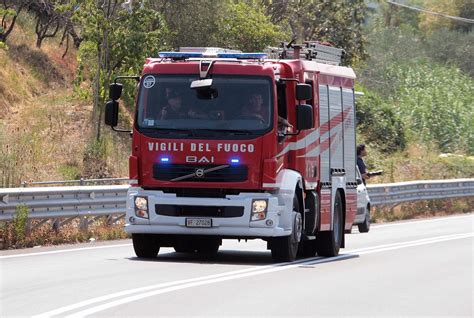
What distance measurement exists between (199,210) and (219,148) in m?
0.89

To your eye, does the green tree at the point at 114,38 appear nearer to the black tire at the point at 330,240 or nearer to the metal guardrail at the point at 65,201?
the metal guardrail at the point at 65,201

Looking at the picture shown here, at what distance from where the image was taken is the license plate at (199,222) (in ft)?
55.7

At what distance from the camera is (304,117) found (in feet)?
56.1

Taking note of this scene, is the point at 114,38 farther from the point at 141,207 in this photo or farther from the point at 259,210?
the point at 259,210

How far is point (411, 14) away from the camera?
11588 cm

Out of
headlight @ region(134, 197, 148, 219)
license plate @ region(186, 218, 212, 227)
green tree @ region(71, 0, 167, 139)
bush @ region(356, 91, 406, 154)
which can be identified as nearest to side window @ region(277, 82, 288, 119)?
license plate @ region(186, 218, 212, 227)

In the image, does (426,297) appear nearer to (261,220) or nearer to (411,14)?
(261,220)

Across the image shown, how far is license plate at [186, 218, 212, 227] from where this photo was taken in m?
17.0

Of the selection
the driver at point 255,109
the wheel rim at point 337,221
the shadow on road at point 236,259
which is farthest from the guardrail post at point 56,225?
the driver at point 255,109

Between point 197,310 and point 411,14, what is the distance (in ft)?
350

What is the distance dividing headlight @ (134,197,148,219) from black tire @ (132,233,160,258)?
14.4 inches

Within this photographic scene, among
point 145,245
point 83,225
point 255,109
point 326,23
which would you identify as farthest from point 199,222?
point 326,23

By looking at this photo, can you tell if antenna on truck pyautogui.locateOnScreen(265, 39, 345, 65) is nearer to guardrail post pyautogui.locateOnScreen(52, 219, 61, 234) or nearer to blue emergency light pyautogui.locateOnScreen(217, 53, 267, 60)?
blue emergency light pyautogui.locateOnScreen(217, 53, 267, 60)

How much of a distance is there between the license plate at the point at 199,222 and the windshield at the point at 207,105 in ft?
3.87
